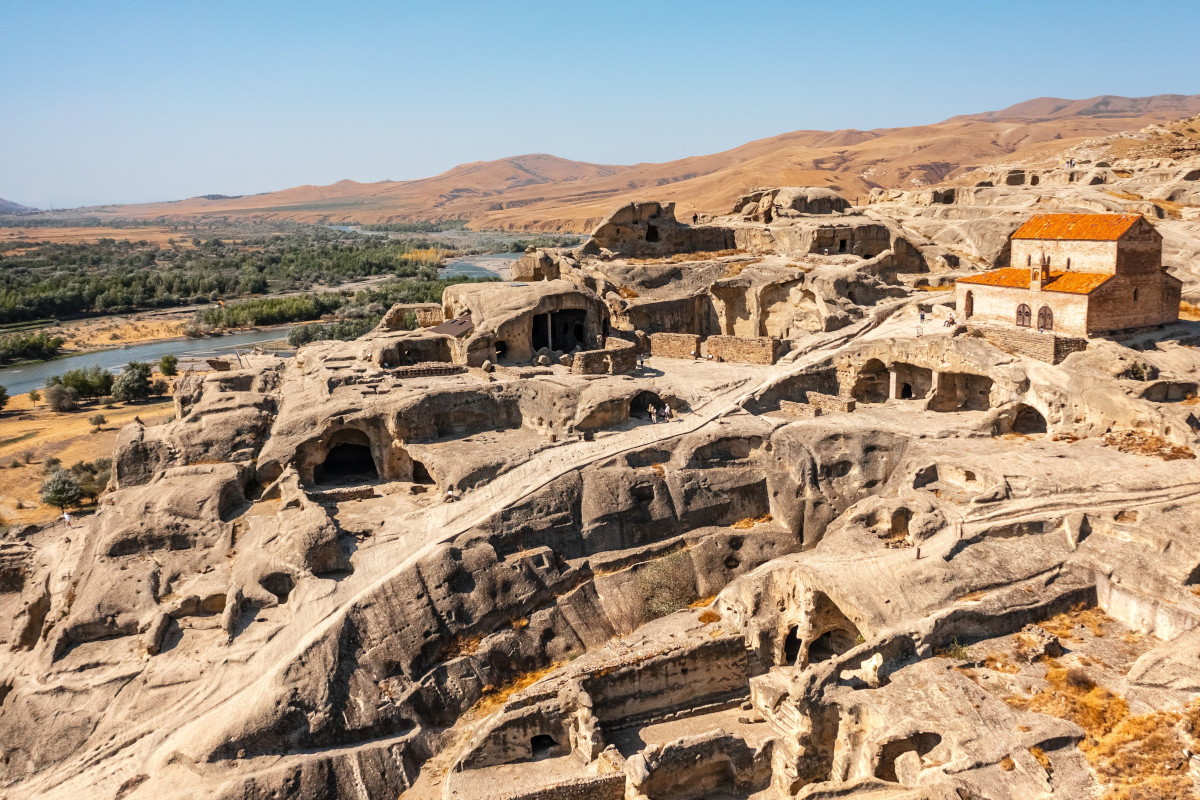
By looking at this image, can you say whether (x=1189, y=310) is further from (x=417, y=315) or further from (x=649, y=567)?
(x=417, y=315)

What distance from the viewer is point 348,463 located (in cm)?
2848

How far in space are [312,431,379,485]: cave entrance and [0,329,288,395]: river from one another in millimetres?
33953

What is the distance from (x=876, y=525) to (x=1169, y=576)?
6419 millimetres

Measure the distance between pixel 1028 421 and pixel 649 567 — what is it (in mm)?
13425

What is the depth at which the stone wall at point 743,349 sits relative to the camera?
32344 mm

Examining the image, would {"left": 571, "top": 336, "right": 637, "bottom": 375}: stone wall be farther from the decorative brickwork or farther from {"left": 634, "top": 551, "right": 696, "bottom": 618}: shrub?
{"left": 634, "top": 551, "right": 696, "bottom": 618}: shrub

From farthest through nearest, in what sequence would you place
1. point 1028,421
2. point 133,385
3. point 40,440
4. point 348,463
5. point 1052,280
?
point 133,385 → point 40,440 → point 1052,280 → point 348,463 → point 1028,421

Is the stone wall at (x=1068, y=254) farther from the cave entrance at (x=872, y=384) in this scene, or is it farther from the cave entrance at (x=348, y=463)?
the cave entrance at (x=348, y=463)

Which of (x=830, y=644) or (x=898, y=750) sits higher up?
(x=898, y=750)

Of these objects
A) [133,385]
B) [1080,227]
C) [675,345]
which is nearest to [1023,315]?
[1080,227]

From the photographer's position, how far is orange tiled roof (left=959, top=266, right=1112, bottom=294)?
90.6 ft

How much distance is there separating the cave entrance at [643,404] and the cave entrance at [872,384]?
24.9ft

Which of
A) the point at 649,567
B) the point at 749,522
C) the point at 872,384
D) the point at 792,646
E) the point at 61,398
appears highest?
the point at 872,384

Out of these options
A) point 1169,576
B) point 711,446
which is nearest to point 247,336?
point 711,446
